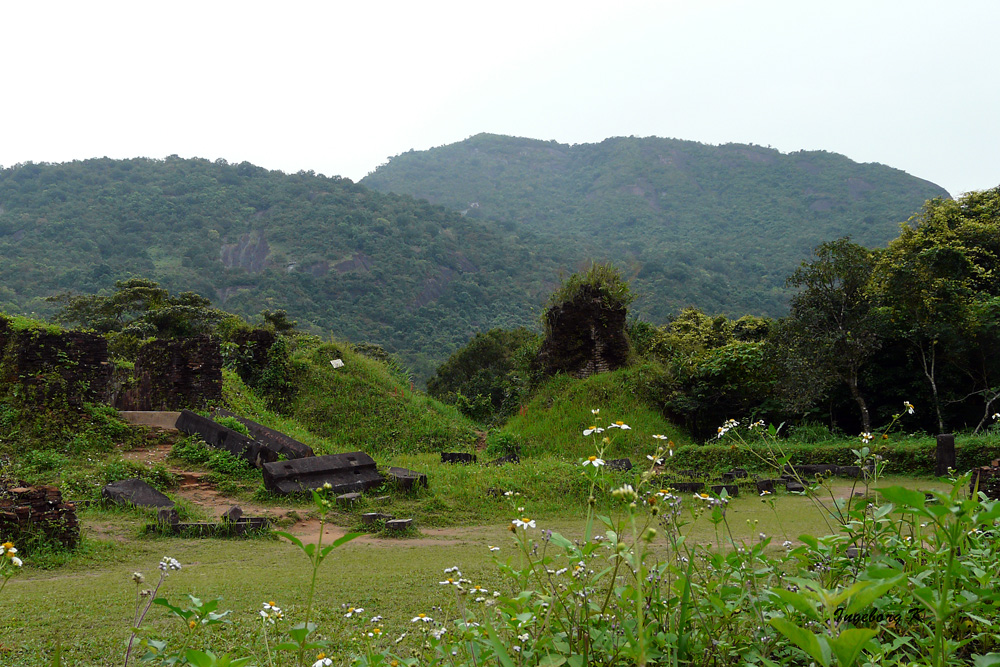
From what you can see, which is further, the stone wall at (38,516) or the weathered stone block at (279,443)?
the weathered stone block at (279,443)

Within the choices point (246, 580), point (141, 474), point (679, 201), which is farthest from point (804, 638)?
point (679, 201)

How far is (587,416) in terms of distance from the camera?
1412cm

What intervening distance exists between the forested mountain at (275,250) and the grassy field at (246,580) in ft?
121

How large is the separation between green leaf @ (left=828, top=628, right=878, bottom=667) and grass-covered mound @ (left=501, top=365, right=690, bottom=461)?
1159 cm

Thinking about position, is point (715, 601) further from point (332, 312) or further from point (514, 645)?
point (332, 312)

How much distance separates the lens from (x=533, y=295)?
62969 mm

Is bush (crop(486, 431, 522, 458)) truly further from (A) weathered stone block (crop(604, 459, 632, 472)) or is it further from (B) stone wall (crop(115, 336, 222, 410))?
(B) stone wall (crop(115, 336, 222, 410))

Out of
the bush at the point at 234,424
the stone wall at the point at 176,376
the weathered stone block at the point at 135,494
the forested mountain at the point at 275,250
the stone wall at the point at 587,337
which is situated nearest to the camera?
the weathered stone block at the point at 135,494

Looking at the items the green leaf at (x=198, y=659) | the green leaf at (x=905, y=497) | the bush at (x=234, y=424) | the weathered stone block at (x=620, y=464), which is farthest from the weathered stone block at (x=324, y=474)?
the green leaf at (x=905, y=497)

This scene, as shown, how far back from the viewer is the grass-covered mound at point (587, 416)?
43.4ft

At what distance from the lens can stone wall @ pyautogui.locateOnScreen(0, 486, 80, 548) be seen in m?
5.71

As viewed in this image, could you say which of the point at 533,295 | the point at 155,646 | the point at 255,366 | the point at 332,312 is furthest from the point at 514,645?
the point at 533,295

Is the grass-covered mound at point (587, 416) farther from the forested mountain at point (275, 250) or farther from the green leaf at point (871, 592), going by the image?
the forested mountain at point (275, 250)

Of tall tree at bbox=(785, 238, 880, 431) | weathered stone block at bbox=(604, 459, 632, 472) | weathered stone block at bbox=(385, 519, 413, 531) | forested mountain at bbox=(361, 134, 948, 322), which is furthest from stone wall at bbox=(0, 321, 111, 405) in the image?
forested mountain at bbox=(361, 134, 948, 322)
